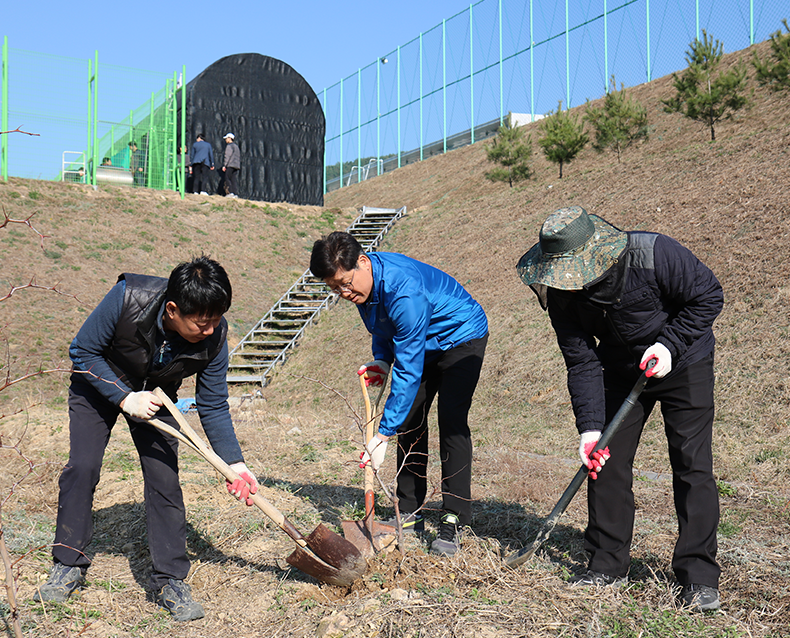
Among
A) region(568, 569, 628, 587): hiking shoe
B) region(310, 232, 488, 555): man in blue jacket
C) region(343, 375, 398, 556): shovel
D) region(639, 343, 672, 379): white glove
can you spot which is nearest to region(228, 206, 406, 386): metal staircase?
region(310, 232, 488, 555): man in blue jacket

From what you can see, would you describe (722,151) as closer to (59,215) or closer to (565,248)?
(565,248)

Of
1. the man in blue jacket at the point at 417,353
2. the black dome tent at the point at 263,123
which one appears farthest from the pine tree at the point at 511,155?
the man in blue jacket at the point at 417,353

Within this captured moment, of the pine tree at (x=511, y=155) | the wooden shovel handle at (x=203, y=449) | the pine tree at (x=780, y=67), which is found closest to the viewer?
the wooden shovel handle at (x=203, y=449)

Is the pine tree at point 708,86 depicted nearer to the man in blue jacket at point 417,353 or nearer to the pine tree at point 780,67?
the pine tree at point 780,67

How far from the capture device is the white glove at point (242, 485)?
280 cm

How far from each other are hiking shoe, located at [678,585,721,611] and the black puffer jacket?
72cm

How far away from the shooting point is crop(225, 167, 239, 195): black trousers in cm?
1552

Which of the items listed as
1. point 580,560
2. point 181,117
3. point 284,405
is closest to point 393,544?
point 580,560

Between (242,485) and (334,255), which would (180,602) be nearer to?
(242,485)

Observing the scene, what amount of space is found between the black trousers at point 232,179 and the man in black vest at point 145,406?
43.8 feet

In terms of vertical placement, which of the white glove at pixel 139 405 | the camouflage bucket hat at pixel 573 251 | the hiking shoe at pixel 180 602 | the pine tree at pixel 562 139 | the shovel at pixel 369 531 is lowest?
the hiking shoe at pixel 180 602

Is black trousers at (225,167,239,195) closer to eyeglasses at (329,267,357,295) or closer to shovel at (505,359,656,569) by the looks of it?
eyeglasses at (329,267,357,295)

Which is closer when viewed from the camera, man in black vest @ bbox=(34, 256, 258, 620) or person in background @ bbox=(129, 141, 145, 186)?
man in black vest @ bbox=(34, 256, 258, 620)

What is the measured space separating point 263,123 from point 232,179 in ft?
5.96
